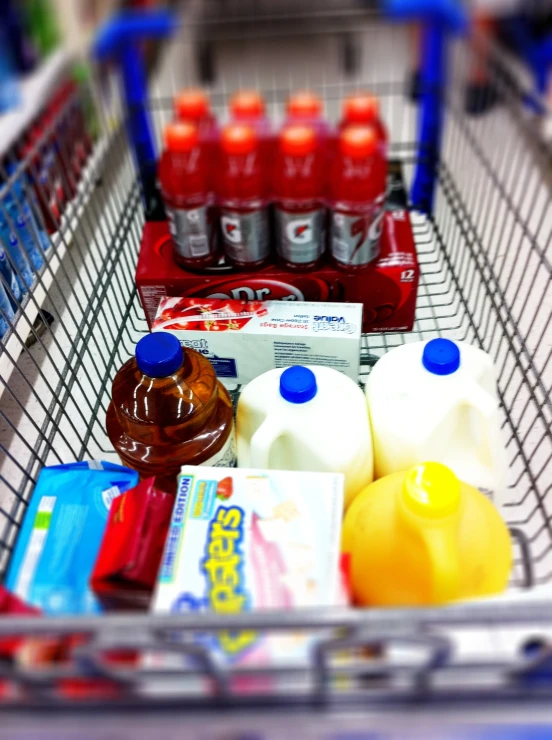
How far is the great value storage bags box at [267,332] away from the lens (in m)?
1.02

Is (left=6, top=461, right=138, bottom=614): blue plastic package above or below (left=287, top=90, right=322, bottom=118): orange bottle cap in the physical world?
below

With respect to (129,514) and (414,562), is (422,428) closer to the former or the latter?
(414,562)

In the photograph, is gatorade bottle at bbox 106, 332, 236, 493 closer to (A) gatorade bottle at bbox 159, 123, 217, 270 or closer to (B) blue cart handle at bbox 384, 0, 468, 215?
(A) gatorade bottle at bbox 159, 123, 217, 270

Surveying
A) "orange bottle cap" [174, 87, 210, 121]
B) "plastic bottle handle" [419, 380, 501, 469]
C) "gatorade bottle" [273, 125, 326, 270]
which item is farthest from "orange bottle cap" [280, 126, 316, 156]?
"plastic bottle handle" [419, 380, 501, 469]

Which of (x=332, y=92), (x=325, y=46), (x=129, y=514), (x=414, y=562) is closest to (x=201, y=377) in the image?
(x=129, y=514)

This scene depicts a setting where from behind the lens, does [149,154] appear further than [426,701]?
Yes

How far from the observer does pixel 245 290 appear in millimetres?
1093

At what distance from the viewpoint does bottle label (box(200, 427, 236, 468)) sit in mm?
926

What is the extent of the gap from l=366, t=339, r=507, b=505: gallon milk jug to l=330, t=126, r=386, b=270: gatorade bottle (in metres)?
0.20

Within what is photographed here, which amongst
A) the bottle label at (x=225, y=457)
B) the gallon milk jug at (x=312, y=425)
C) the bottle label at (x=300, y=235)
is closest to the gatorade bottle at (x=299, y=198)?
the bottle label at (x=300, y=235)

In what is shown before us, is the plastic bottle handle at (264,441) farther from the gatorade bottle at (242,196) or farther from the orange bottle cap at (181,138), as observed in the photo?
the orange bottle cap at (181,138)

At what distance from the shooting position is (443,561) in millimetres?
663

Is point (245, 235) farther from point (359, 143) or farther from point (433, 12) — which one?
point (433, 12)

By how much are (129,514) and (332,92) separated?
42.3 inches
